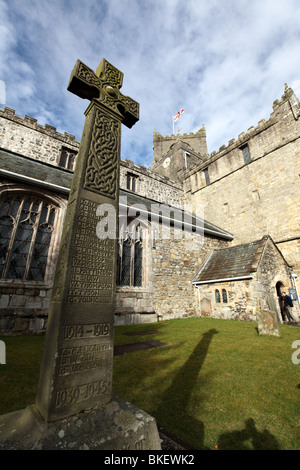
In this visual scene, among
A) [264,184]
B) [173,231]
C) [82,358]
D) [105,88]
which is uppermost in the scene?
[264,184]

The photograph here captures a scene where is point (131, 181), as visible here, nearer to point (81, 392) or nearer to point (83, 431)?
point (81, 392)

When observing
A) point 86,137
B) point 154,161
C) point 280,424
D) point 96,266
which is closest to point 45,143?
point 86,137

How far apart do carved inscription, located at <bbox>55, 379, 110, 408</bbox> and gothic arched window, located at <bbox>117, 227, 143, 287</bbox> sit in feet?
24.7

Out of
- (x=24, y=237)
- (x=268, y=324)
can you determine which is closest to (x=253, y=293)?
(x=268, y=324)

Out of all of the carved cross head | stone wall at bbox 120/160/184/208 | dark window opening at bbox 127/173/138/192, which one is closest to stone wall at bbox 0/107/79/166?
stone wall at bbox 120/160/184/208

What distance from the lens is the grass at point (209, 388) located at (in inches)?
87.6

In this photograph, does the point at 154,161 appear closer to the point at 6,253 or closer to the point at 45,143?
the point at 45,143

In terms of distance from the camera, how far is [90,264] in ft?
7.53

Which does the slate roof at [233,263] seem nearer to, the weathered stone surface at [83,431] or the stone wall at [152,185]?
the stone wall at [152,185]

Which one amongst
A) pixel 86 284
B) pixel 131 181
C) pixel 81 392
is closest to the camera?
pixel 81 392

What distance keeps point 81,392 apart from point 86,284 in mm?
944

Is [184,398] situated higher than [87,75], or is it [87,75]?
[87,75]

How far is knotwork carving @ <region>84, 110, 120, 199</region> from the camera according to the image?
265 centimetres
